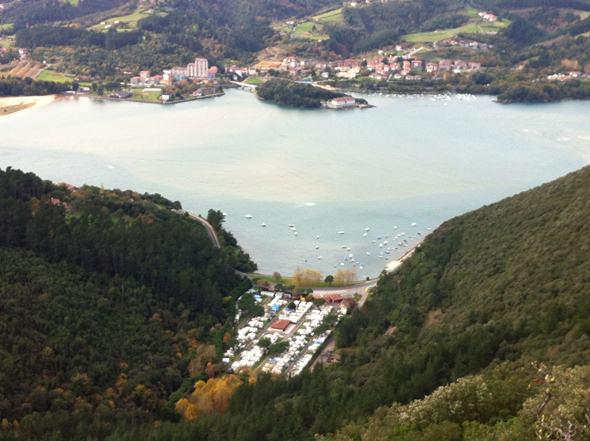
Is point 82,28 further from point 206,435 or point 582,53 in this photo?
point 206,435

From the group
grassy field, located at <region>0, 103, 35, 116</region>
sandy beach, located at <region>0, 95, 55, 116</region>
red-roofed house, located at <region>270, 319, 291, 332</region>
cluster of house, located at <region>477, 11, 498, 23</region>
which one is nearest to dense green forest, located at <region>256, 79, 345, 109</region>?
sandy beach, located at <region>0, 95, 55, 116</region>

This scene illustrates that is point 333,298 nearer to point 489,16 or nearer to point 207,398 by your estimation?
point 207,398

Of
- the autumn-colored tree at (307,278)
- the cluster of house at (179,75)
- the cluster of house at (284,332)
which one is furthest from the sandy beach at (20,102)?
the cluster of house at (284,332)

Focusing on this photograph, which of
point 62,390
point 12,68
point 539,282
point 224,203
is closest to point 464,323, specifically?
point 539,282

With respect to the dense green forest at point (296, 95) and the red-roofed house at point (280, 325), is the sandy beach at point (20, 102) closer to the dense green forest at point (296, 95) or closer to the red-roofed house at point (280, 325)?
the dense green forest at point (296, 95)

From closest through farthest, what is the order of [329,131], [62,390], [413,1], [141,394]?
[62,390], [141,394], [329,131], [413,1]
